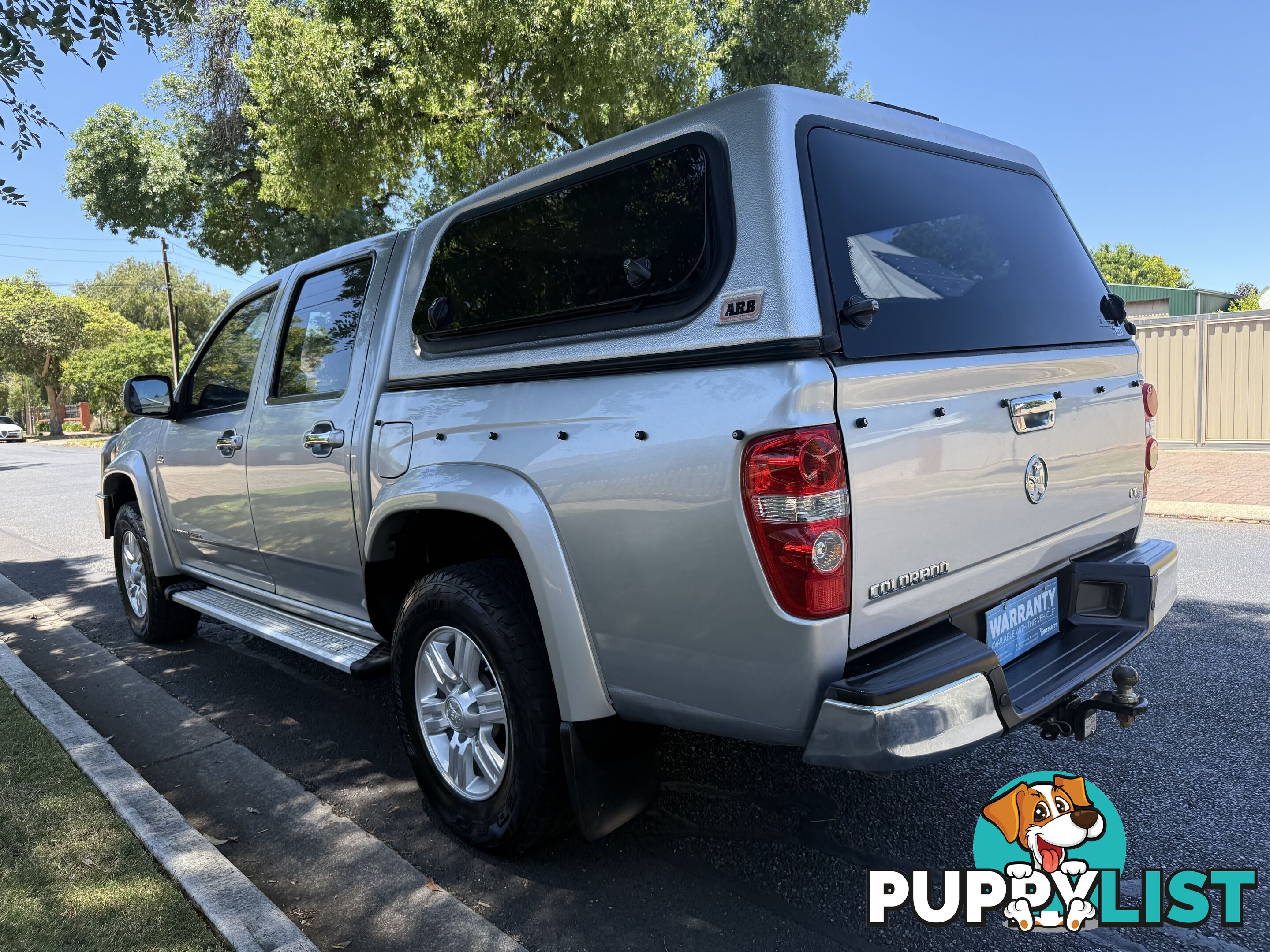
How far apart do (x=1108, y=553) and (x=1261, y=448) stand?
40.7 ft

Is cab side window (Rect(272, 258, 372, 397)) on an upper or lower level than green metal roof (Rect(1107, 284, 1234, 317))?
lower

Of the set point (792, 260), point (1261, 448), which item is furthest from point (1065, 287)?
point (1261, 448)

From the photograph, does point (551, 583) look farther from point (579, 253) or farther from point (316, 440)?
point (316, 440)

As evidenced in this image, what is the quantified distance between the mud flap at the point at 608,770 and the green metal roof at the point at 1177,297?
1200 inches

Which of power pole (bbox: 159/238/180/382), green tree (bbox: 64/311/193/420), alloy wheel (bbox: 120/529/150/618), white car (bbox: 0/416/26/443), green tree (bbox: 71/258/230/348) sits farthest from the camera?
green tree (bbox: 71/258/230/348)

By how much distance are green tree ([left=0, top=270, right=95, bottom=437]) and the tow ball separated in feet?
184

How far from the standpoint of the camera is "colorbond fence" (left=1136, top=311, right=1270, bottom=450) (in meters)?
13.0

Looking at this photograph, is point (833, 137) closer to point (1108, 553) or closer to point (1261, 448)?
point (1108, 553)

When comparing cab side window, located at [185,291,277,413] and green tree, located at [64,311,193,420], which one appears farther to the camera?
green tree, located at [64,311,193,420]

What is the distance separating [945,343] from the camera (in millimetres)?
2443

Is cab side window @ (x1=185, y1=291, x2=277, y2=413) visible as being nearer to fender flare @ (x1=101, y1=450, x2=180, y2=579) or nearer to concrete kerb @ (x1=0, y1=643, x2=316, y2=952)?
fender flare @ (x1=101, y1=450, x2=180, y2=579)

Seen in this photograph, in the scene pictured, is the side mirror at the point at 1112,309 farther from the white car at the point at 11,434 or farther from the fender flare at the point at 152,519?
the white car at the point at 11,434

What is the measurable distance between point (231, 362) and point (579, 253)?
8.70 ft

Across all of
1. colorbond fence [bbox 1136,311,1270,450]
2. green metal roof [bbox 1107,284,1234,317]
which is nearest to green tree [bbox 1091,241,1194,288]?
green metal roof [bbox 1107,284,1234,317]
